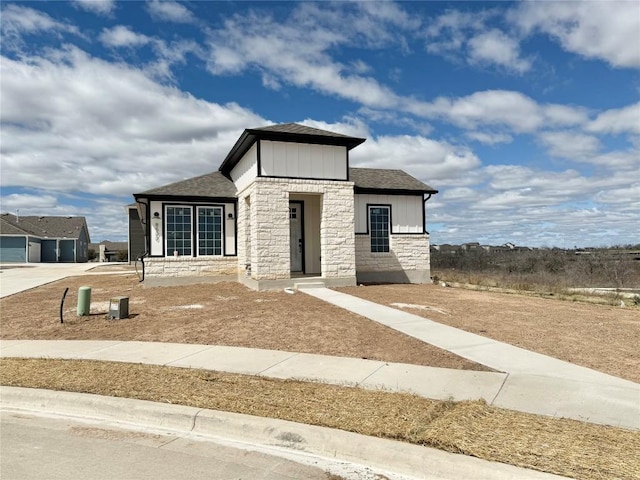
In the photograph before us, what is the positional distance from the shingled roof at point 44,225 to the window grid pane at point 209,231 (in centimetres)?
4086

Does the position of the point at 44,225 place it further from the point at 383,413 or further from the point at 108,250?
the point at 383,413

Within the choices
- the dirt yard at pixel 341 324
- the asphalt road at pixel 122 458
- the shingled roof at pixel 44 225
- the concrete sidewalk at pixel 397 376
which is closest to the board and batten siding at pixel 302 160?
the dirt yard at pixel 341 324

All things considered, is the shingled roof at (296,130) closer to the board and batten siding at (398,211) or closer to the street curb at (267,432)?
the board and batten siding at (398,211)

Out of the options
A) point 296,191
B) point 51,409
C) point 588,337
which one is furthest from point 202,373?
point 296,191

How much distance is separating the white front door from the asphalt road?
13482 millimetres

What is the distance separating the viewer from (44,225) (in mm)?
56125

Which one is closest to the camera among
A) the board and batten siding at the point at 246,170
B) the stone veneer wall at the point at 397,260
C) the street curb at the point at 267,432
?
the street curb at the point at 267,432

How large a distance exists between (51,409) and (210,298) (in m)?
8.17

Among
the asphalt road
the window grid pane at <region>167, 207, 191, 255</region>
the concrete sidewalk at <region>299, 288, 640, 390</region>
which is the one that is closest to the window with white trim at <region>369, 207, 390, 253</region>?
the window grid pane at <region>167, 207, 191, 255</region>

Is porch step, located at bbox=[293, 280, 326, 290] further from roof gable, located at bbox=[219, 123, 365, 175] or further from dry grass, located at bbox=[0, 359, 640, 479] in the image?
dry grass, located at bbox=[0, 359, 640, 479]

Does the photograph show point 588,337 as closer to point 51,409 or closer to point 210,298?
point 51,409

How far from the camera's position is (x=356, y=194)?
752 inches

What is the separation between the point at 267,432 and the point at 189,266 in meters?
14.1

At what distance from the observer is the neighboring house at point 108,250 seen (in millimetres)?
62234
